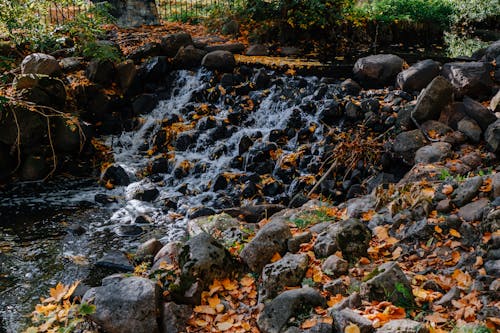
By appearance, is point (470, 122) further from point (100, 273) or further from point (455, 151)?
point (100, 273)

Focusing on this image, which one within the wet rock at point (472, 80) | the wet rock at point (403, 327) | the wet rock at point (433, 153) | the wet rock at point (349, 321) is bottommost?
the wet rock at point (349, 321)

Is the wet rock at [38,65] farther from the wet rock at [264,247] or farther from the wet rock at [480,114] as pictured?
the wet rock at [480,114]

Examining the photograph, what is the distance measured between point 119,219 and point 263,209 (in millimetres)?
2254

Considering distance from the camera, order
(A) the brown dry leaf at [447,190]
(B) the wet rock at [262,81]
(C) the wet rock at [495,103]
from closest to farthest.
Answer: (A) the brown dry leaf at [447,190]
(C) the wet rock at [495,103]
(B) the wet rock at [262,81]

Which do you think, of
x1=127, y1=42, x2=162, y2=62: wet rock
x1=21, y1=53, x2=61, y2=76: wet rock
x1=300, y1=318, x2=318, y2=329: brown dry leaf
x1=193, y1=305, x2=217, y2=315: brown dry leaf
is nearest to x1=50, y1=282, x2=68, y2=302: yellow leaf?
x1=193, y1=305, x2=217, y2=315: brown dry leaf

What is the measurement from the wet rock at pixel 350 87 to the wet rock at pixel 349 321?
6.09 m

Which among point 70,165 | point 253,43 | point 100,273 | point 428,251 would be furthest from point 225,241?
point 253,43

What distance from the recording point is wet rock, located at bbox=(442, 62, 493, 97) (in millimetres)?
7293

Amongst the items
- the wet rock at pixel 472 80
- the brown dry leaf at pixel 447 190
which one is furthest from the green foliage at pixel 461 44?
the brown dry leaf at pixel 447 190

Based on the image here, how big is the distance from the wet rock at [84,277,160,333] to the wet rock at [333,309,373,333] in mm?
1533

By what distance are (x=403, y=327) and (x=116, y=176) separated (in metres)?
6.44

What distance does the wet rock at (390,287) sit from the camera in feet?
11.2

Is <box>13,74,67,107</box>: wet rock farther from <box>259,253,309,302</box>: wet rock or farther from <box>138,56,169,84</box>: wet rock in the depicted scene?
<box>259,253,309,302</box>: wet rock

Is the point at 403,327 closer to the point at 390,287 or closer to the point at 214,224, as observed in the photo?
the point at 390,287
